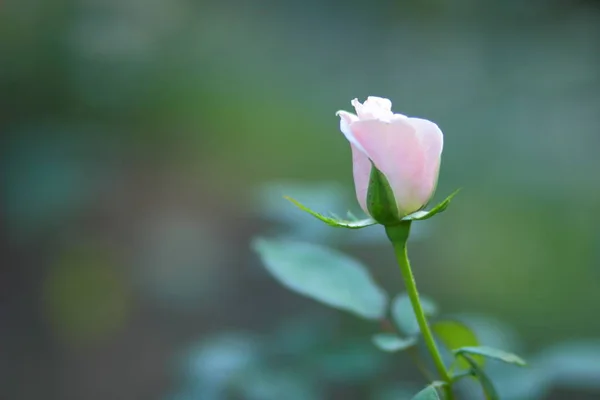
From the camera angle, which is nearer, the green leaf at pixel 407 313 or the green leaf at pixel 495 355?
the green leaf at pixel 495 355

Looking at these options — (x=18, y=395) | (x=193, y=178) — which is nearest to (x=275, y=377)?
(x=18, y=395)

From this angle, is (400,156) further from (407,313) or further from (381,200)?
(407,313)

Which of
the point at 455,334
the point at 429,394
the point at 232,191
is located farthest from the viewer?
the point at 232,191

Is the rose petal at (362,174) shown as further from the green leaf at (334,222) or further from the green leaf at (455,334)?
the green leaf at (455,334)

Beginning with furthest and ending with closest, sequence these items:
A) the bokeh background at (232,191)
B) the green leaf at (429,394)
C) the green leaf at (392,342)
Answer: the bokeh background at (232,191), the green leaf at (392,342), the green leaf at (429,394)

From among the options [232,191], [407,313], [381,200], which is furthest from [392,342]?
[232,191]

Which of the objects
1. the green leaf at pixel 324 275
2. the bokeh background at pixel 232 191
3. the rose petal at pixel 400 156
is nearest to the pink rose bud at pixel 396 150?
the rose petal at pixel 400 156

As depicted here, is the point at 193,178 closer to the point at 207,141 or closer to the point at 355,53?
the point at 207,141
